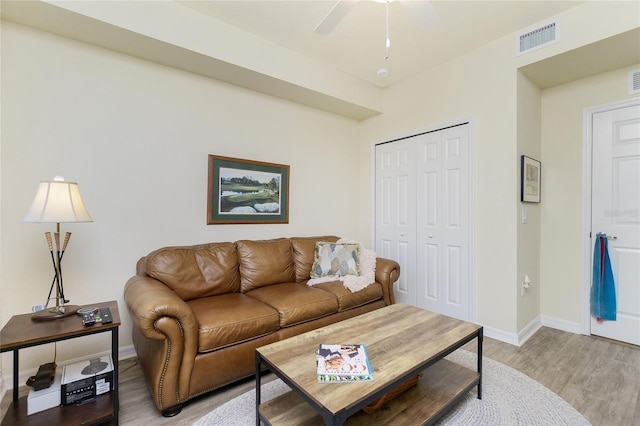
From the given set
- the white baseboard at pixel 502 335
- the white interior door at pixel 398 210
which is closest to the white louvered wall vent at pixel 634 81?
the white interior door at pixel 398 210

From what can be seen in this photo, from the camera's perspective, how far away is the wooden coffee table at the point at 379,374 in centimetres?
121

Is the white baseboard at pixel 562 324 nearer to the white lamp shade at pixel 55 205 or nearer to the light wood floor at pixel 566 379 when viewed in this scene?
the light wood floor at pixel 566 379

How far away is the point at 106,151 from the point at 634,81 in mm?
4523

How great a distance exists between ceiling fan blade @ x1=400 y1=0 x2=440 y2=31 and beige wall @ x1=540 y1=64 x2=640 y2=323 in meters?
2.05

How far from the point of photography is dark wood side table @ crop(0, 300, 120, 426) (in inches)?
54.6

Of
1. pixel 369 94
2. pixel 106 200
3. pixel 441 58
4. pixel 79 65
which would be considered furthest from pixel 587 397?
pixel 79 65

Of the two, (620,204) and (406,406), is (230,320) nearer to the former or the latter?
(406,406)

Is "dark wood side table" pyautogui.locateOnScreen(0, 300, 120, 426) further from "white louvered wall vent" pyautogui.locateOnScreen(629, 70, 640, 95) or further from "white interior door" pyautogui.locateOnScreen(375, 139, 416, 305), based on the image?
"white louvered wall vent" pyautogui.locateOnScreen(629, 70, 640, 95)

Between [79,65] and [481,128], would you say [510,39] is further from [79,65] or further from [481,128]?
[79,65]

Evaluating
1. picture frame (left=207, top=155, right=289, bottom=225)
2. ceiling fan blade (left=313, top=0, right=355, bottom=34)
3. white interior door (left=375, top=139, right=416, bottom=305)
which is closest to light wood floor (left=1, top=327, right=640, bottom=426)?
white interior door (left=375, top=139, right=416, bottom=305)

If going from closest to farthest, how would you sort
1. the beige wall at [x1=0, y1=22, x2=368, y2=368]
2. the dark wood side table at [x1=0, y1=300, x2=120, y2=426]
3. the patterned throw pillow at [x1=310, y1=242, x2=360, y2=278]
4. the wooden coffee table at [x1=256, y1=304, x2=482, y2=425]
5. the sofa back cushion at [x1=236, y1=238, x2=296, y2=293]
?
the wooden coffee table at [x1=256, y1=304, x2=482, y2=425] < the dark wood side table at [x1=0, y1=300, x2=120, y2=426] < the beige wall at [x1=0, y1=22, x2=368, y2=368] < the sofa back cushion at [x1=236, y1=238, x2=296, y2=293] < the patterned throw pillow at [x1=310, y1=242, x2=360, y2=278]

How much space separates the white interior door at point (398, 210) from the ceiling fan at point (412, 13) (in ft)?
5.67

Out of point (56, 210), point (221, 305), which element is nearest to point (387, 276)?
point (221, 305)

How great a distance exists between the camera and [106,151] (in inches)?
92.4
